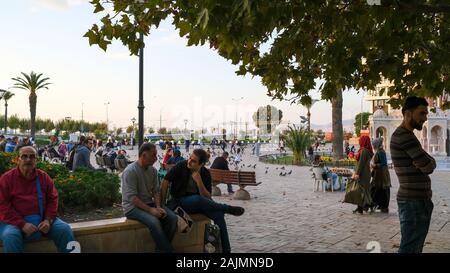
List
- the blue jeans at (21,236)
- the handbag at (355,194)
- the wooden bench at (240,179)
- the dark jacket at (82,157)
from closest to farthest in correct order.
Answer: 1. the blue jeans at (21,236)
2. the handbag at (355,194)
3. the dark jacket at (82,157)
4. the wooden bench at (240,179)

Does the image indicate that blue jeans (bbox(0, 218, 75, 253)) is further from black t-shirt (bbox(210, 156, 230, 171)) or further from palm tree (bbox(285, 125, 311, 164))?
palm tree (bbox(285, 125, 311, 164))

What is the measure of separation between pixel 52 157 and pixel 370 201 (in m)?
20.2

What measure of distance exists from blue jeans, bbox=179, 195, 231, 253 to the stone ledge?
0.16 meters

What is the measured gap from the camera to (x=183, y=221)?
5906mm

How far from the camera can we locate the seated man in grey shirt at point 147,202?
567 cm

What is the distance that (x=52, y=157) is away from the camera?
26.5 meters

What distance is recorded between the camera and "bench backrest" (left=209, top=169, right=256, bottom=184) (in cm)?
Answer: 1307

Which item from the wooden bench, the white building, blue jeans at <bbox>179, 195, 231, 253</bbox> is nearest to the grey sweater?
blue jeans at <bbox>179, 195, 231, 253</bbox>

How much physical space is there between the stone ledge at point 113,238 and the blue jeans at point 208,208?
159mm

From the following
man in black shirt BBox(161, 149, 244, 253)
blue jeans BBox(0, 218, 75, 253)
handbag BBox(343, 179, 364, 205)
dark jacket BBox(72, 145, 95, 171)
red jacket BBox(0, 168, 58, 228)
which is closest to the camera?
blue jeans BBox(0, 218, 75, 253)

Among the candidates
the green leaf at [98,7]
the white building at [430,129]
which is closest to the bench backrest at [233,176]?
the green leaf at [98,7]

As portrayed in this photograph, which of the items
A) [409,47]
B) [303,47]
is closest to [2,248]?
[303,47]

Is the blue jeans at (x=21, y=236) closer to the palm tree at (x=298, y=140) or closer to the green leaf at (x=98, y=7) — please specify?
the green leaf at (x=98, y=7)
